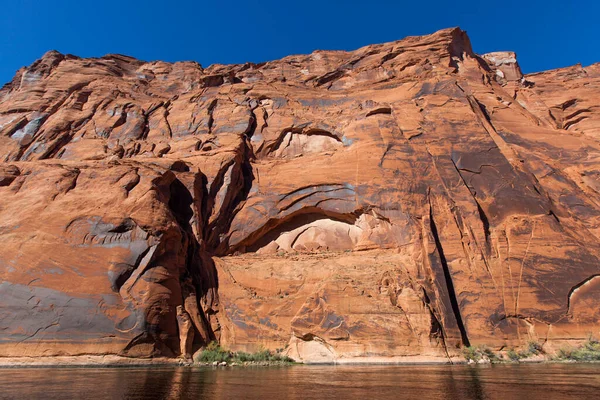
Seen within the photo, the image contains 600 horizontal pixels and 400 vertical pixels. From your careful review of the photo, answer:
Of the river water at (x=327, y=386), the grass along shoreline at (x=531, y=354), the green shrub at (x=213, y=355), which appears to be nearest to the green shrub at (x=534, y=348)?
the grass along shoreline at (x=531, y=354)

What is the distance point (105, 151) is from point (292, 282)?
22.0m

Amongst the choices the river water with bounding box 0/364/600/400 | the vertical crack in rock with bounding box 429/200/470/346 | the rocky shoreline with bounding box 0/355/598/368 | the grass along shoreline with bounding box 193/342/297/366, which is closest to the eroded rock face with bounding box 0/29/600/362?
the vertical crack in rock with bounding box 429/200/470/346

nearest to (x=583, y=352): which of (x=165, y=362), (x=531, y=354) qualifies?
(x=531, y=354)

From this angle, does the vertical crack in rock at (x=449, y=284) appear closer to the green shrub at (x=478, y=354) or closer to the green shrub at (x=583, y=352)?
the green shrub at (x=478, y=354)

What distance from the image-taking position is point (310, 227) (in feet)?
90.7

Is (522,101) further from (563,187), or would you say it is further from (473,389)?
(473,389)

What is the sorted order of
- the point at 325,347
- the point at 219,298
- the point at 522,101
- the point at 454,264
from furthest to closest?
the point at 522,101 → the point at 219,298 → the point at 454,264 → the point at 325,347

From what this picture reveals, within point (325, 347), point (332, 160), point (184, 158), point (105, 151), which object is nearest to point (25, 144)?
point (105, 151)

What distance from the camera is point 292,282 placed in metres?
23.0

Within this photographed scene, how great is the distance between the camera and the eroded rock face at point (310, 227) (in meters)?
19.4

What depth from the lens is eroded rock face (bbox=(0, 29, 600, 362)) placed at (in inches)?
765

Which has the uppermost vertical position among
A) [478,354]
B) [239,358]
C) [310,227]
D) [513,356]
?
[310,227]

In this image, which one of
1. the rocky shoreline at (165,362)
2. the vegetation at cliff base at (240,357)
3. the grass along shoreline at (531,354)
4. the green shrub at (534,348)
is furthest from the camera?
the vegetation at cliff base at (240,357)

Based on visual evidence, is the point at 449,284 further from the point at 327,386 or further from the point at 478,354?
the point at 327,386
